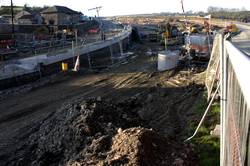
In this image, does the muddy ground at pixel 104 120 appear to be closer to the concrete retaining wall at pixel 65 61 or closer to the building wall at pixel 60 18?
the concrete retaining wall at pixel 65 61

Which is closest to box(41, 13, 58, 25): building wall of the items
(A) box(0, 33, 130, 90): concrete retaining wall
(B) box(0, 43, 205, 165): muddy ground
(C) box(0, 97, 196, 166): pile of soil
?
(A) box(0, 33, 130, 90): concrete retaining wall

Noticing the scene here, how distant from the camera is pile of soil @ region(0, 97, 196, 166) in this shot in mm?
10062

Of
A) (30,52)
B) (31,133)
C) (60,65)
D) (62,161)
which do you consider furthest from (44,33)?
(62,161)

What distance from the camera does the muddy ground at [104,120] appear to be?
10617 millimetres

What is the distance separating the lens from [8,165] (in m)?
14.2

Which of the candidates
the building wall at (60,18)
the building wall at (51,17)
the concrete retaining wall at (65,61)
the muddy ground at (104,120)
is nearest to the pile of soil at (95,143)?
the muddy ground at (104,120)

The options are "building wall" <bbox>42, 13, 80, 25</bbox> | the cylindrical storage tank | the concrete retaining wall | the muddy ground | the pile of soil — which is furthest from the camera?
"building wall" <bbox>42, 13, 80, 25</bbox>

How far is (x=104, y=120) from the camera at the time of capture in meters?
13.8

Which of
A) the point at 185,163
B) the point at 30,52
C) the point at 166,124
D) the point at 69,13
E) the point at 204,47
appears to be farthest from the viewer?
the point at 69,13

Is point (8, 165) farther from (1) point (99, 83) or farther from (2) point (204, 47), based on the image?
(2) point (204, 47)

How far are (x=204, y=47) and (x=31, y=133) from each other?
19.3 m

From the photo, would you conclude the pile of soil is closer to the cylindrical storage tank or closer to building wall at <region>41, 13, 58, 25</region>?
the cylindrical storage tank

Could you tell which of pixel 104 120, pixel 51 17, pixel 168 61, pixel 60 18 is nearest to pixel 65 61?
pixel 168 61

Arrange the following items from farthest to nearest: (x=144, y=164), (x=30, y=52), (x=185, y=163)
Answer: (x=30, y=52), (x=185, y=163), (x=144, y=164)
